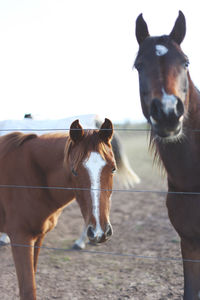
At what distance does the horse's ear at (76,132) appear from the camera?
258 centimetres

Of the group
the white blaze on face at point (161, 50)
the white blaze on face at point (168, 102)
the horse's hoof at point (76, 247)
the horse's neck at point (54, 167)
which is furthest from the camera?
the horse's hoof at point (76, 247)

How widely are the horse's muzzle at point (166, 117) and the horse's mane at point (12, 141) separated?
168 centimetres

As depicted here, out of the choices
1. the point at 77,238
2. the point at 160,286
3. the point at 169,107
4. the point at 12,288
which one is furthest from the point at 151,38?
the point at 77,238

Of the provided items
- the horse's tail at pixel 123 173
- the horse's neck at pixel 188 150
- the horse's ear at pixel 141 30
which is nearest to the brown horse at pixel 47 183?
the horse's neck at pixel 188 150

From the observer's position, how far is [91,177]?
2404 mm

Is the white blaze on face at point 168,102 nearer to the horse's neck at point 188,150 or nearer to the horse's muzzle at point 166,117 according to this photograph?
the horse's muzzle at point 166,117

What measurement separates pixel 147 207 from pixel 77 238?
6.92 feet

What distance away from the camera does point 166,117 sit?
5.91 feet

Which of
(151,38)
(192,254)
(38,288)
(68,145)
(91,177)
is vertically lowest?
(38,288)

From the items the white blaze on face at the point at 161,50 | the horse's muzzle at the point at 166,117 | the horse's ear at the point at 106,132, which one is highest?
the white blaze on face at the point at 161,50

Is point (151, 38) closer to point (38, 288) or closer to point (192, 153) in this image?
point (192, 153)

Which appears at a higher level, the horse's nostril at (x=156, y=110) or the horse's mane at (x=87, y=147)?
the horse's nostril at (x=156, y=110)

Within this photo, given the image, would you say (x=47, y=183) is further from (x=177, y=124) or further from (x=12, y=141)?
(x=177, y=124)

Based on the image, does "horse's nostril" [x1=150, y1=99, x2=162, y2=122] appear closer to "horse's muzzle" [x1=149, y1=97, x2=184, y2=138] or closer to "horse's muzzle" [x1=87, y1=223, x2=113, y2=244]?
"horse's muzzle" [x1=149, y1=97, x2=184, y2=138]
